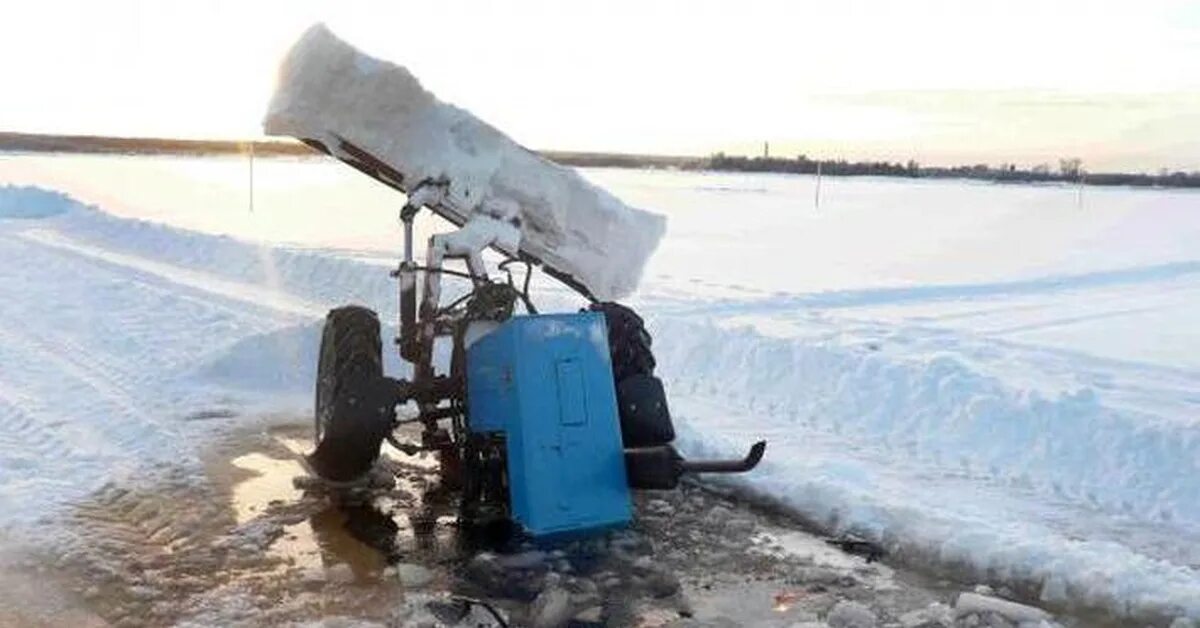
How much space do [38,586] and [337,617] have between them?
1.46 meters

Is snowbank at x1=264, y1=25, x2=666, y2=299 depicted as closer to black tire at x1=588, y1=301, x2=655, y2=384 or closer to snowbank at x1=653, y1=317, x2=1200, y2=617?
black tire at x1=588, y1=301, x2=655, y2=384

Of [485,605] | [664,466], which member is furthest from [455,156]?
[485,605]

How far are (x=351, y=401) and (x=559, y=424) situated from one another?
4.77 ft

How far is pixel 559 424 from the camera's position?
20.7 feet

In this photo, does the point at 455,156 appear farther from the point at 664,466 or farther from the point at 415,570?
the point at 415,570

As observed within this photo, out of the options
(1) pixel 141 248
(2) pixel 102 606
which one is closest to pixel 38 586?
(2) pixel 102 606

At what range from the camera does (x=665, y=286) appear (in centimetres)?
1841

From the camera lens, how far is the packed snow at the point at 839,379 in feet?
23.0

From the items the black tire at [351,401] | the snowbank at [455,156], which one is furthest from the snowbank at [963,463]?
the black tire at [351,401]

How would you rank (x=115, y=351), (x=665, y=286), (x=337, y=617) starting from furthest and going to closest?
(x=665, y=286)
(x=115, y=351)
(x=337, y=617)

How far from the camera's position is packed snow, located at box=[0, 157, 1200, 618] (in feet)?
23.0

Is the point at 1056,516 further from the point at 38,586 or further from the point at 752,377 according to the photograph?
the point at 38,586

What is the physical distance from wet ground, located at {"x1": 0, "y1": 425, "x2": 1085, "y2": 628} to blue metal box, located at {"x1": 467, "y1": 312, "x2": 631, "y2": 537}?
22 cm

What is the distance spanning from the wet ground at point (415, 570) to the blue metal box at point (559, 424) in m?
0.22
